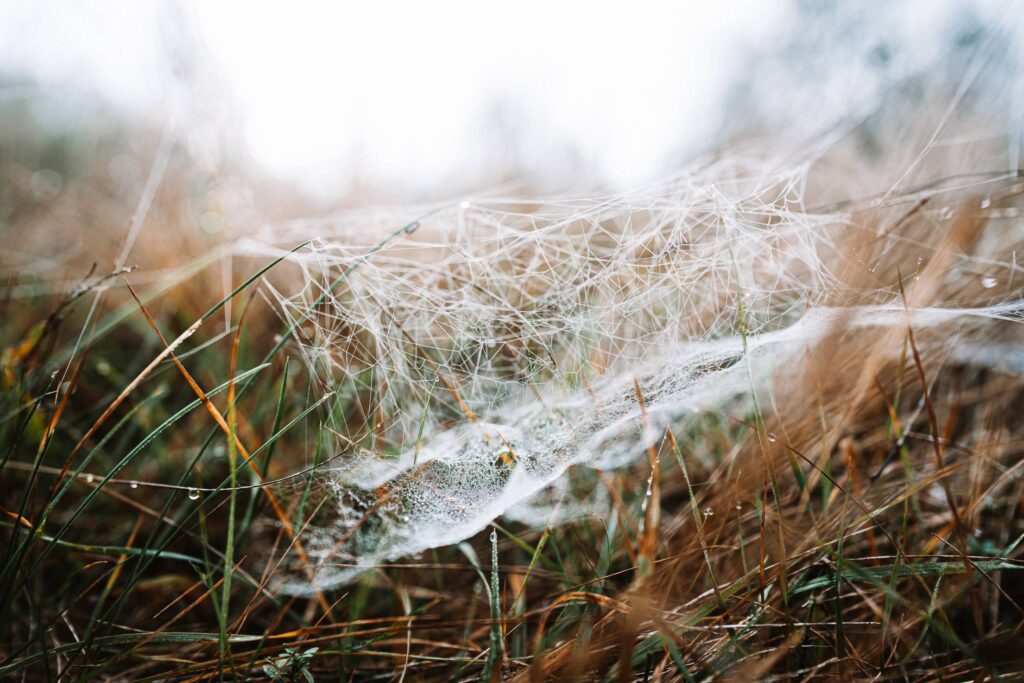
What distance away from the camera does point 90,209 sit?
2.93 m

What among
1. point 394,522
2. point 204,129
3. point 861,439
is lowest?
point 861,439

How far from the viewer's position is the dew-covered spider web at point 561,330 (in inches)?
51.9

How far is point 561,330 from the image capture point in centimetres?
145

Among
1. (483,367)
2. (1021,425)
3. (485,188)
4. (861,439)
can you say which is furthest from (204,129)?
(1021,425)

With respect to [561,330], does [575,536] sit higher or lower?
lower

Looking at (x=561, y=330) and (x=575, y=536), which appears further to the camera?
(x=561, y=330)

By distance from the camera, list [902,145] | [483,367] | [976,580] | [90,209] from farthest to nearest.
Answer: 1. [90,209]
2. [902,145]
3. [483,367]
4. [976,580]

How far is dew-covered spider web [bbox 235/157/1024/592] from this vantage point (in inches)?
51.9

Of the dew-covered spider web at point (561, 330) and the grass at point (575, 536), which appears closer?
the grass at point (575, 536)

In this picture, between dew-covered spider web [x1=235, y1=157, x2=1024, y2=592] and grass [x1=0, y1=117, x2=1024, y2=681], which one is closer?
grass [x1=0, y1=117, x2=1024, y2=681]

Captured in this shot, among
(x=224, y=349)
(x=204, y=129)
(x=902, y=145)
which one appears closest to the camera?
(x=224, y=349)

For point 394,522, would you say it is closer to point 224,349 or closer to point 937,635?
point 224,349

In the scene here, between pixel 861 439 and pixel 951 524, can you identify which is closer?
pixel 951 524

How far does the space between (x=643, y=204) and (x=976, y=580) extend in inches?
42.3
